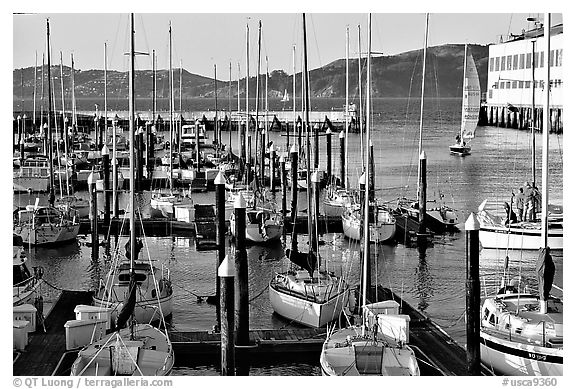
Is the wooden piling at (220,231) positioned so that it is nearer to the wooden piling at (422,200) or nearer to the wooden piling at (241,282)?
the wooden piling at (241,282)

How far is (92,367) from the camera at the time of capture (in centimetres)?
1207

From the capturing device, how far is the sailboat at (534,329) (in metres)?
12.4

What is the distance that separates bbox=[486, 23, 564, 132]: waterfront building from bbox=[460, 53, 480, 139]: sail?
0.94 m

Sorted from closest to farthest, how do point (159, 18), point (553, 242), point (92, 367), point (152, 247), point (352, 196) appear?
1. point (92, 367)
2. point (159, 18)
3. point (553, 242)
4. point (152, 247)
5. point (352, 196)

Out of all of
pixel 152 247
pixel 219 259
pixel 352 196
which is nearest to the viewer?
pixel 219 259

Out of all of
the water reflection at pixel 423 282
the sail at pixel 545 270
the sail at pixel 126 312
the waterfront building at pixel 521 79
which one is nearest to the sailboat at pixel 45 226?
the water reflection at pixel 423 282

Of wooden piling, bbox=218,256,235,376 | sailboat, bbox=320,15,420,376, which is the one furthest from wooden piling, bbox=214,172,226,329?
wooden piling, bbox=218,256,235,376

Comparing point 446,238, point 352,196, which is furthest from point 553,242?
point 352,196

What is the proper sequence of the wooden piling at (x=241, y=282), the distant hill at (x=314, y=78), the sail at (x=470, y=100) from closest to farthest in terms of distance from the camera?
the wooden piling at (x=241, y=282)
the distant hill at (x=314, y=78)
the sail at (x=470, y=100)

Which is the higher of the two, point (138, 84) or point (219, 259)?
point (138, 84)

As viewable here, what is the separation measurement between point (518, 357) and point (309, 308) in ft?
12.4

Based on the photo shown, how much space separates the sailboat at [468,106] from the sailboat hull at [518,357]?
31.4 m

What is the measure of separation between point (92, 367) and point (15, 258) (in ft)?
19.6
